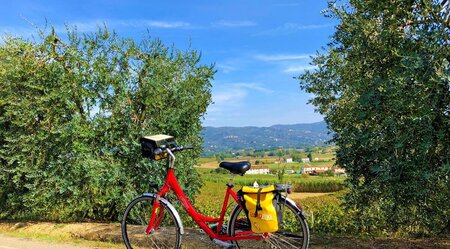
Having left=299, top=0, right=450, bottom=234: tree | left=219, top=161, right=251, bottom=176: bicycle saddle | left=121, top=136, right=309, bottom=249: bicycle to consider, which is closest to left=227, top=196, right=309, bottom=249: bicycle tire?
left=121, top=136, right=309, bottom=249: bicycle

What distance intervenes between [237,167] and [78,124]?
18.6 feet

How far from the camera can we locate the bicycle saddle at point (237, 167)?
16.1ft

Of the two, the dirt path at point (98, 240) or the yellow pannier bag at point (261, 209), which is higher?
the yellow pannier bag at point (261, 209)

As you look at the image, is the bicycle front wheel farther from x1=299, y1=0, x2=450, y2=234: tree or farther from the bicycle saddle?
x1=299, y1=0, x2=450, y2=234: tree

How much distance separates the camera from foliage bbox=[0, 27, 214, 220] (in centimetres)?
928

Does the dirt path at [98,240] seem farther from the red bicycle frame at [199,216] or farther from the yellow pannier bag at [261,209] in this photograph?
the yellow pannier bag at [261,209]

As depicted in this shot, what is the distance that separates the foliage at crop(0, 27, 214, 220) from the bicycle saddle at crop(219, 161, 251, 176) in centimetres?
484

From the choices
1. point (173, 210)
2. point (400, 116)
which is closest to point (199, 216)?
point (173, 210)

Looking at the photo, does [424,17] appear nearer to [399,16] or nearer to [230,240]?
[399,16]

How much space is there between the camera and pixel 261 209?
4.64 meters

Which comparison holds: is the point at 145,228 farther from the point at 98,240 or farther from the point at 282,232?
the point at 282,232

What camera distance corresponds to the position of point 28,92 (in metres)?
9.77

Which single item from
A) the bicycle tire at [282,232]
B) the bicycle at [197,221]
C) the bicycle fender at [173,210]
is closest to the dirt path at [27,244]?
the bicycle at [197,221]

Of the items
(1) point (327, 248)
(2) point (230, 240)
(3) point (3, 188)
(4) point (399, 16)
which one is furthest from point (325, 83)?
(3) point (3, 188)
